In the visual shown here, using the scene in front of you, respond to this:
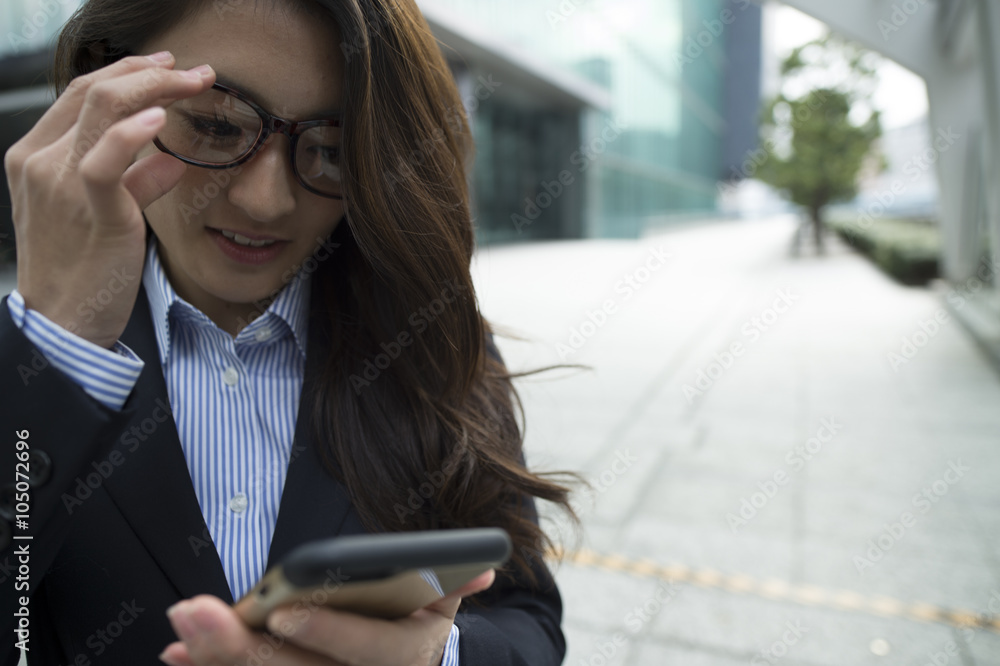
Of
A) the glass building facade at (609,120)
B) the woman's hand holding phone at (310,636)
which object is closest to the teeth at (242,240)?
the woman's hand holding phone at (310,636)

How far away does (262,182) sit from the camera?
1.05 meters

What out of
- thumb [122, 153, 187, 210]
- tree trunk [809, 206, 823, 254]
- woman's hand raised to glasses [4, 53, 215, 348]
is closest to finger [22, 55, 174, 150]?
woman's hand raised to glasses [4, 53, 215, 348]

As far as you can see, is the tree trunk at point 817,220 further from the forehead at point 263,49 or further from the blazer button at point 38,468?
the blazer button at point 38,468

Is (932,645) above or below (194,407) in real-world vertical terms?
below

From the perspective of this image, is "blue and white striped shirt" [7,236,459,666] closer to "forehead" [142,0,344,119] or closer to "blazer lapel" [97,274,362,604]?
"blazer lapel" [97,274,362,604]

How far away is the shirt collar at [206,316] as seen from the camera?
3.70 ft

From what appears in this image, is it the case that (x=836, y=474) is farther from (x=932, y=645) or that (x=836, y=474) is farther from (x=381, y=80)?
(x=381, y=80)

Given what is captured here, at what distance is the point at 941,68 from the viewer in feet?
23.8

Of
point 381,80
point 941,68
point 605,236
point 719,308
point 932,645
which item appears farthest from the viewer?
point 605,236

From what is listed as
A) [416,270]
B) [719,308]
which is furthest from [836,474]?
[719,308]

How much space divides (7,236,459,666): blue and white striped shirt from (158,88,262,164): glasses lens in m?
0.24

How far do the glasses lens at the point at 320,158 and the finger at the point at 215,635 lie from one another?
67cm

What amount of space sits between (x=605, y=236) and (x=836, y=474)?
2310cm

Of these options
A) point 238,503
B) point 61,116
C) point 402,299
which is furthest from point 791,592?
point 61,116
